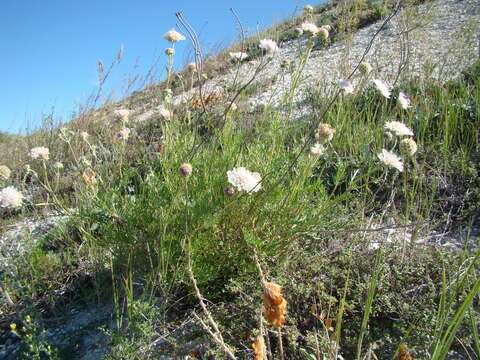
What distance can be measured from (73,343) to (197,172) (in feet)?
3.41

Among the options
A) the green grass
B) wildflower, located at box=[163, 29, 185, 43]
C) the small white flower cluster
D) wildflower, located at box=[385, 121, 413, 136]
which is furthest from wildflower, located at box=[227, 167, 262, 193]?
wildflower, located at box=[163, 29, 185, 43]

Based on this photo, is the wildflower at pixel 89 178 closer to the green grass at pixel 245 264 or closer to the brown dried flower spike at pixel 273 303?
the green grass at pixel 245 264

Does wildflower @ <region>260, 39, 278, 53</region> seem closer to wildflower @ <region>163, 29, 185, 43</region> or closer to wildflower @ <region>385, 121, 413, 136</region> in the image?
wildflower @ <region>163, 29, 185, 43</region>

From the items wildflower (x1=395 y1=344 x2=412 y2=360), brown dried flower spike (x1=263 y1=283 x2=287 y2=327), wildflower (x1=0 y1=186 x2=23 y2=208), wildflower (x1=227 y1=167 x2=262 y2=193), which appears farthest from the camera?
wildflower (x1=0 y1=186 x2=23 y2=208)

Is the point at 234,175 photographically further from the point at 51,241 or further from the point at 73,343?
the point at 51,241

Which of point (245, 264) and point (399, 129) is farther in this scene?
point (399, 129)

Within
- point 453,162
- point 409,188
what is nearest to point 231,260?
point 409,188

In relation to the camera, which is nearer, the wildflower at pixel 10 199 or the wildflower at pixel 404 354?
the wildflower at pixel 404 354

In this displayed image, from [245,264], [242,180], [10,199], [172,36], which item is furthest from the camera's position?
[172,36]

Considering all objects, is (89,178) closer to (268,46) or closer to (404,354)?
(268,46)

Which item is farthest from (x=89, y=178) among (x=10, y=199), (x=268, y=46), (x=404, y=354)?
(x=404, y=354)

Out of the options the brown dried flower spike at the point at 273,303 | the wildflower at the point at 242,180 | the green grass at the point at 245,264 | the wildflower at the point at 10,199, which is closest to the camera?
the brown dried flower spike at the point at 273,303

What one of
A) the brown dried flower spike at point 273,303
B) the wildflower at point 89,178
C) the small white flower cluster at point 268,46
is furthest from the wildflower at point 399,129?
the wildflower at point 89,178

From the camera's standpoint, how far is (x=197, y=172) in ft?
5.84
